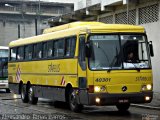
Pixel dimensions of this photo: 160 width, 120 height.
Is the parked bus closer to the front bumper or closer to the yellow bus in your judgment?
the yellow bus

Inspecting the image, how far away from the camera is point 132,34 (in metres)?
16.9

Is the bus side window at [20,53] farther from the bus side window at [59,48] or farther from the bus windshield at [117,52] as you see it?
the bus windshield at [117,52]

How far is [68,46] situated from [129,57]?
9.45ft

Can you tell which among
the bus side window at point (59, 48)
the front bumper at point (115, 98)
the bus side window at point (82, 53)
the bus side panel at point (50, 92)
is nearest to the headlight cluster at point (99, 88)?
the front bumper at point (115, 98)

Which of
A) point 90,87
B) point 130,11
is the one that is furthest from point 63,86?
point 130,11

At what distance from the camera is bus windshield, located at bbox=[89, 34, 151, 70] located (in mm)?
16328

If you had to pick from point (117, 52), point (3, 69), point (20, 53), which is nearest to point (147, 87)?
point (117, 52)

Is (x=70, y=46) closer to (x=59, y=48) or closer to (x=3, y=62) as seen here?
(x=59, y=48)

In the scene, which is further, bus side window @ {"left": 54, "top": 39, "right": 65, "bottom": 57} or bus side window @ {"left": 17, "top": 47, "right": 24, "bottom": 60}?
bus side window @ {"left": 17, "top": 47, "right": 24, "bottom": 60}

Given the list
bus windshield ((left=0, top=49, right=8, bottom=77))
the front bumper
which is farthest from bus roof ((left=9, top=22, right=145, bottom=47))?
bus windshield ((left=0, top=49, right=8, bottom=77))

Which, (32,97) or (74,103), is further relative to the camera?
(32,97)

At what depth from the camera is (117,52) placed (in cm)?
1644

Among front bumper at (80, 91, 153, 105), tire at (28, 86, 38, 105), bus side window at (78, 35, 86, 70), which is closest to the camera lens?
front bumper at (80, 91, 153, 105)

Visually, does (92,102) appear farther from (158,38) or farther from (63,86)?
(158,38)
